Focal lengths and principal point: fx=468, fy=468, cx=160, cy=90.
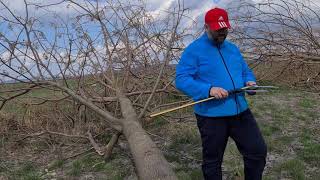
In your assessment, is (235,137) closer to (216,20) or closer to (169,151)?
(216,20)

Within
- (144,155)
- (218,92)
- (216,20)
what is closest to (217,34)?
(216,20)

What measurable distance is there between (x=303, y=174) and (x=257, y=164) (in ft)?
3.74

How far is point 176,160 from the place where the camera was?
5.00 meters

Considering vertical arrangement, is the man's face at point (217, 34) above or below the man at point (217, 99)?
above

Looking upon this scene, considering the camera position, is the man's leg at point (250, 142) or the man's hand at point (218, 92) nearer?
the man's hand at point (218, 92)

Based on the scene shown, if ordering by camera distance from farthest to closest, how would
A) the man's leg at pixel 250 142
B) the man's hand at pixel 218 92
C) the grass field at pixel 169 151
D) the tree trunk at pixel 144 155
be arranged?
the grass field at pixel 169 151 < the man's leg at pixel 250 142 < the tree trunk at pixel 144 155 < the man's hand at pixel 218 92

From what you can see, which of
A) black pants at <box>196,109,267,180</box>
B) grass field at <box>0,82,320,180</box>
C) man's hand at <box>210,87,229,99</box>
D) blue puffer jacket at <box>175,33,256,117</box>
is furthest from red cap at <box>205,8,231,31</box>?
grass field at <box>0,82,320,180</box>

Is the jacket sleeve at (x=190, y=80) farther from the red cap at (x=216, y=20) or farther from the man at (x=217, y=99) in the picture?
the red cap at (x=216, y=20)

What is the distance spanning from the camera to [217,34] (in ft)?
10.9

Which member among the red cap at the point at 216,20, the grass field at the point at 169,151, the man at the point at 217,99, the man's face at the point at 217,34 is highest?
the red cap at the point at 216,20

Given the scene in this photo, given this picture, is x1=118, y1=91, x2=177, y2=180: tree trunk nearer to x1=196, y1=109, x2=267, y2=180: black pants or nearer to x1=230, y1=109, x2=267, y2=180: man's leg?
x1=196, y1=109, x2=267, y2=180: black pants

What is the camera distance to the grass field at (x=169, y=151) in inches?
183

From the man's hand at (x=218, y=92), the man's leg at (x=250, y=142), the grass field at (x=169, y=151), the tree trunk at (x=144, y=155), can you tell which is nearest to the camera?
the man's hand at (x=218, y=92)

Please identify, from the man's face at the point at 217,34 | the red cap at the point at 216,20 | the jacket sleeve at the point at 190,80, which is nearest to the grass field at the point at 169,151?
the jacket sleeve at the point at 190,80
